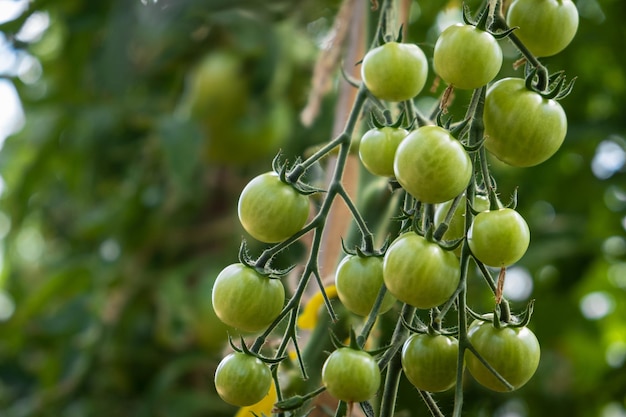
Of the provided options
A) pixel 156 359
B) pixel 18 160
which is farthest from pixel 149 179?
pixel 18 160

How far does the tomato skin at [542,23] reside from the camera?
0.39 m

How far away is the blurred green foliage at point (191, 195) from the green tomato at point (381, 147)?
0.61 meters

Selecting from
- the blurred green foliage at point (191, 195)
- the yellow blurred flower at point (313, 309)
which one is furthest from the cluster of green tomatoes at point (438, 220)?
the blurred green foliage at point (191, 195)

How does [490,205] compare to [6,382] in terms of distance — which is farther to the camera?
[6,382]

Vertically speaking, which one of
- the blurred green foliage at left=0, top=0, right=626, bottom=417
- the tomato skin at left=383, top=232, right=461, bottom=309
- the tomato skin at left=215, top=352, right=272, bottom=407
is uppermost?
the tomato skin at left=383, top=232, right=461, bottom=309

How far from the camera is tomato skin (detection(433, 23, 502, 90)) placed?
362mm

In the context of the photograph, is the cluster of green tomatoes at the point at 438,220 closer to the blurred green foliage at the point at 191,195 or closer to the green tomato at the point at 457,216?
the green tomato at the point at 457,216

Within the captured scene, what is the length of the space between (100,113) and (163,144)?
290mm

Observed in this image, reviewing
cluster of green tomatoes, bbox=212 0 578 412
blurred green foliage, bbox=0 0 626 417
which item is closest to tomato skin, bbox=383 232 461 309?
cluster of green tomatoes, bbox=212 0 578 412

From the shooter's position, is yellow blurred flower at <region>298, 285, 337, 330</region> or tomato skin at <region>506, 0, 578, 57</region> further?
yellow blurred flower at <region>298, 285, 337, 330</region>

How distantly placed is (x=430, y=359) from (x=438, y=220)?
0.25ft

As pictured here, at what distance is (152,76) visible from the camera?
151 centimetres

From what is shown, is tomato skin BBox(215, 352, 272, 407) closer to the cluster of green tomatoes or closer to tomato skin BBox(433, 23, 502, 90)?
the cluster of green tomatoes

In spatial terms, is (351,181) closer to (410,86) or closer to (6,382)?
(410,86)
